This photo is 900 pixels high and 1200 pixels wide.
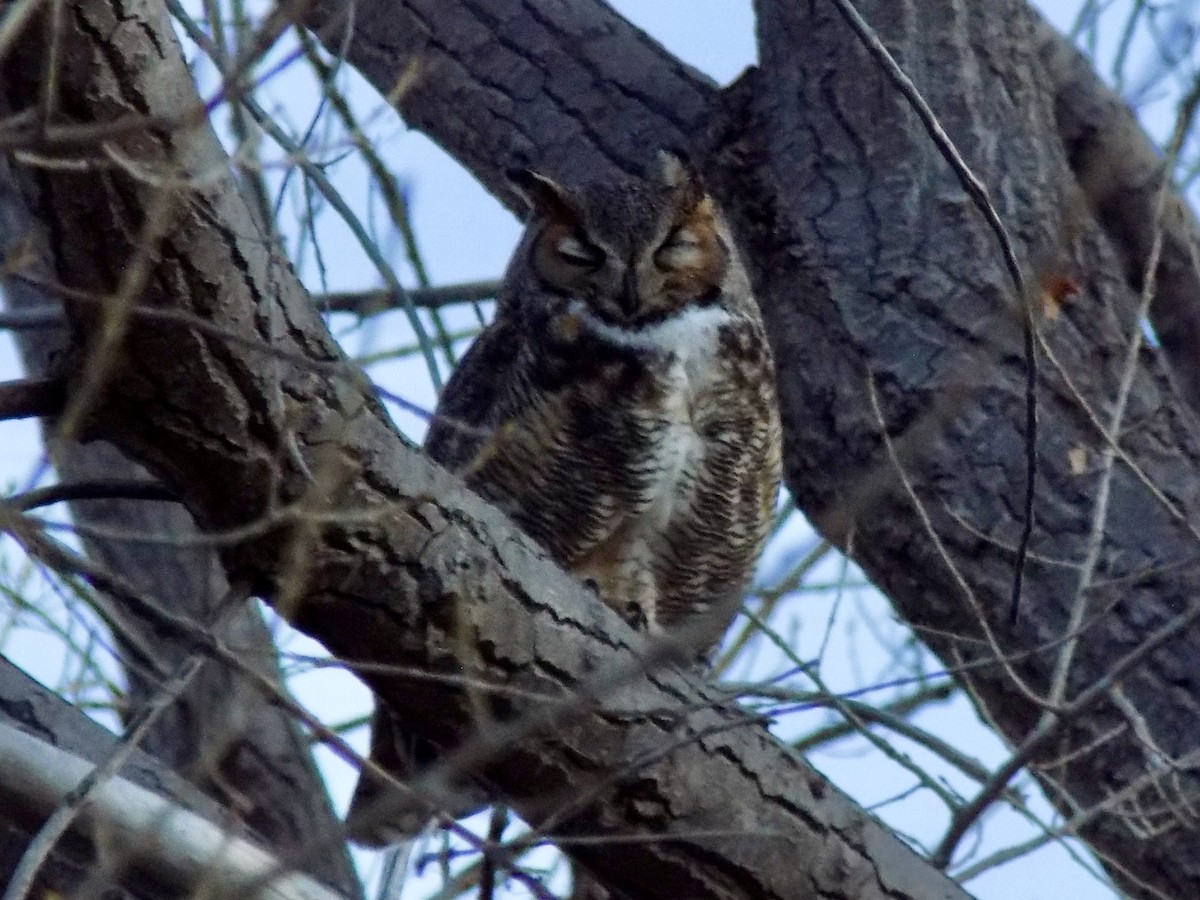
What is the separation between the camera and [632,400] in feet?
10.8

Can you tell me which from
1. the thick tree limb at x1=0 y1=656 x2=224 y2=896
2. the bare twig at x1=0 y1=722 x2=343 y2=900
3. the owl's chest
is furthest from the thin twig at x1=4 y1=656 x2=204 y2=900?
the owl's chest

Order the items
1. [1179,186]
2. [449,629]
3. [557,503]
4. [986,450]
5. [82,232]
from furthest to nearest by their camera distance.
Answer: [1179,186]
[557,503]
[986,450]
[449,629]
[82,232]

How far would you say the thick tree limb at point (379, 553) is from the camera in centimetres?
176

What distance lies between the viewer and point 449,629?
2.19m

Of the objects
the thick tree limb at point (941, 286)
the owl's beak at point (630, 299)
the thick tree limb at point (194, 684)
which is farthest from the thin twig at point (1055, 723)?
the thick tree limb at point (194, 684)

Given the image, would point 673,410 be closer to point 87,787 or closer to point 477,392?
point 477,392

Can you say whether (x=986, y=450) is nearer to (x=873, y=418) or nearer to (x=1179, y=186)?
(x=873, y=418)

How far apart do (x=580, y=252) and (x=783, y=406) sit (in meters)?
0.50

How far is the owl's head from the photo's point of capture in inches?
136

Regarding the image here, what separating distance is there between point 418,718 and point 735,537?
49.3 inches

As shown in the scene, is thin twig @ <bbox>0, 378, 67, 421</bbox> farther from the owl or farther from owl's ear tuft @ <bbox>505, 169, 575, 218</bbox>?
owl's ear tuft @ <bbox>505, 169, 575, 218</bbox>

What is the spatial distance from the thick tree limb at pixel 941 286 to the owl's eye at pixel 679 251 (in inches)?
4.1

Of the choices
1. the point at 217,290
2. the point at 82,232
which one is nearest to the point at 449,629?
the point at 217,290

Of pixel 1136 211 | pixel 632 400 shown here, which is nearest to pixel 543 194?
pixel 632 400
